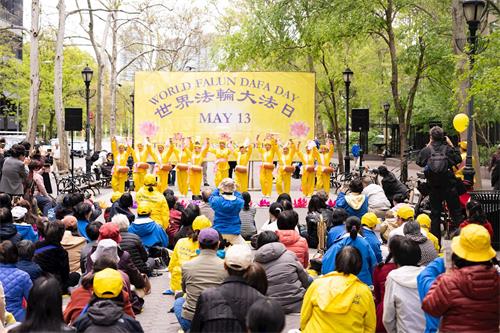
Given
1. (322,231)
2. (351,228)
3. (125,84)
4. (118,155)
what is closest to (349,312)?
(351,228)

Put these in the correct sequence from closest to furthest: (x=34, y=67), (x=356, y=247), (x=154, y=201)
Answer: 1. (x=356, y=247)
2. (x=154, y=201)
3. (x=34, y=67)

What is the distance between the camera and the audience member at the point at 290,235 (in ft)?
29.7

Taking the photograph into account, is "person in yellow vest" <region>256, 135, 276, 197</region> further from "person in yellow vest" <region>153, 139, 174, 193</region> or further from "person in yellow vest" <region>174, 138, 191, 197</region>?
"person in yellow vest" <region>153, 139, 174, 193</region>

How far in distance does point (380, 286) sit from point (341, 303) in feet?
5.56

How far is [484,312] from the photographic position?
476cm

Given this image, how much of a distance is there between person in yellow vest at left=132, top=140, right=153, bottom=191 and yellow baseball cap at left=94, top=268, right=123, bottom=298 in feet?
55.0

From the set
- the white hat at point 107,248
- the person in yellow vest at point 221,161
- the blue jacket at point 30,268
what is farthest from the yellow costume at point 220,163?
the white hat at point 107,248

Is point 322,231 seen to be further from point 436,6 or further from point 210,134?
point 436,6

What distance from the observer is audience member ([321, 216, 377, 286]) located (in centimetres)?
766

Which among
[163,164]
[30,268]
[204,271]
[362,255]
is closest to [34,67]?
[163,164]

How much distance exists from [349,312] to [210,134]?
20378 mm

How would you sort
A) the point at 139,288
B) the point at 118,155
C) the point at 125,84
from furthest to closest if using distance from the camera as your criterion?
the point at 125,84 < the point at 118,155 < the point at 139,288

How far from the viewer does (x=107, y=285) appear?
5.03 meters

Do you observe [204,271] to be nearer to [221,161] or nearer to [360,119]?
[221,161]
